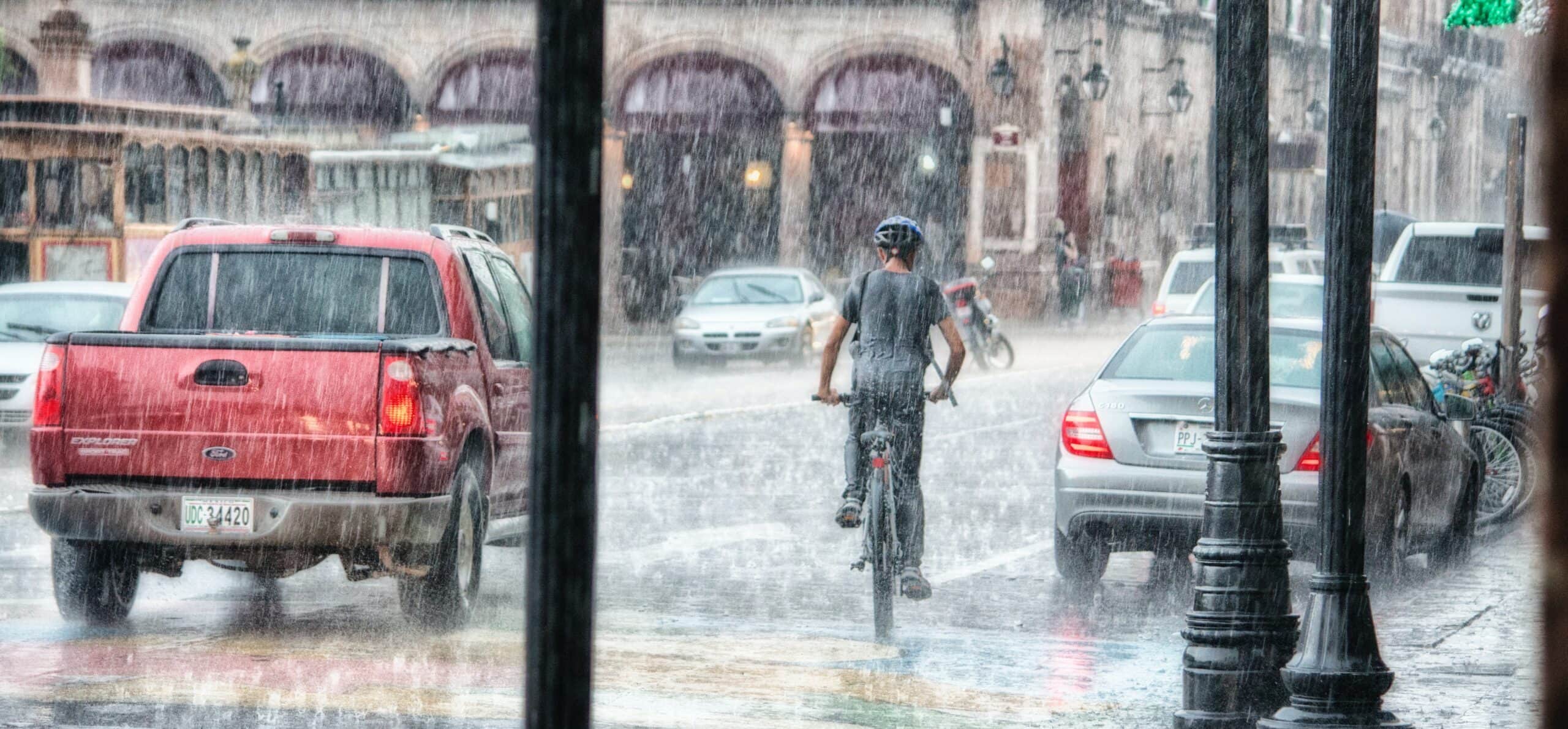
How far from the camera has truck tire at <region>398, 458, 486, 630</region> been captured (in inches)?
348

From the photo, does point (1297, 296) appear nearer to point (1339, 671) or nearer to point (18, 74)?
point (1339, 671)

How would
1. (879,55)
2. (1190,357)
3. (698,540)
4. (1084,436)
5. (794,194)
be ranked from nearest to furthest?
(1084,436), (1190,357), (698,540), (879,55), (794,194)

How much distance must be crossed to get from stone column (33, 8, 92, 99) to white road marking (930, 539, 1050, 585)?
2321 cm

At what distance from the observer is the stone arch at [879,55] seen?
4222cm

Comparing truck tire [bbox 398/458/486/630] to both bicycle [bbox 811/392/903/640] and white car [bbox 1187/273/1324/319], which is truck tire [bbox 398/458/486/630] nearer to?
bicycle [bbox 811/392/903/640]

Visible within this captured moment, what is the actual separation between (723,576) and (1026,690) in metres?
3.19

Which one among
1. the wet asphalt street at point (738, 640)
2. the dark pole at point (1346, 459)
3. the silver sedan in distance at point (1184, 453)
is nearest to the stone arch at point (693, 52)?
the wet asphalt street at point (738, 640)

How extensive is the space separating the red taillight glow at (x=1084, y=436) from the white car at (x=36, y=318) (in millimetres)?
9184

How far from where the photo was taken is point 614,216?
43.3 m

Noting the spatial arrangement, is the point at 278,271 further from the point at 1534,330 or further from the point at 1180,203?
the point at 1180,203

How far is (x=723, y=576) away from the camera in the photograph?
10.7 meters

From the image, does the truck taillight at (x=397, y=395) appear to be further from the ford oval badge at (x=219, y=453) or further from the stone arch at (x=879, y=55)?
the stone arch at (x=879, y=55)

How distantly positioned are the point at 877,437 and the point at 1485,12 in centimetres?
682

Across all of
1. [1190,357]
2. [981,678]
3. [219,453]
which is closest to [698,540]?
[1190,357]
